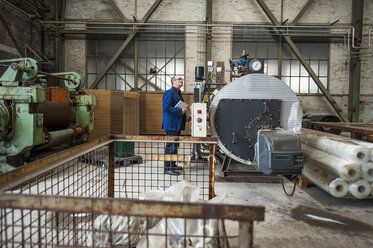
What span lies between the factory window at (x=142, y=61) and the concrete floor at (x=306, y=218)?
22.2 ft

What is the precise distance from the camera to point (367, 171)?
9.07ft

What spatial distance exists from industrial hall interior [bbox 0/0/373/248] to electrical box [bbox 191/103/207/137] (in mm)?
22

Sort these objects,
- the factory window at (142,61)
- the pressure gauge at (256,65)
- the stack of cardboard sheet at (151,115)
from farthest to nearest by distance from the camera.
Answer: the factory window at (142,61) → the stack of cardboard sheet at (151,115) → the pressure gauge at (256,65)

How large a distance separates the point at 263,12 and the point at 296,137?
27.2 feet

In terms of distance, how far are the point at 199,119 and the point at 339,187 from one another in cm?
200

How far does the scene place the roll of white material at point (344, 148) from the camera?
276 cm

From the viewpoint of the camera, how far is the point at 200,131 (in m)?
3.99

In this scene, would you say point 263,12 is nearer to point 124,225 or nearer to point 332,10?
point 332,10

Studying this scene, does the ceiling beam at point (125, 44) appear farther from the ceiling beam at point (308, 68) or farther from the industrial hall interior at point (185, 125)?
the ceiling beam at point (308, 68)

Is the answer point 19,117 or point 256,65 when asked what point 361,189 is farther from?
point 19,117

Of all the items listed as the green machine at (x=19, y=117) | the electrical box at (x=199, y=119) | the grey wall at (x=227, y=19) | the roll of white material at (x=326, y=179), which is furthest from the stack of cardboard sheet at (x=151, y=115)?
the roll of white material at (x=326, y=179)

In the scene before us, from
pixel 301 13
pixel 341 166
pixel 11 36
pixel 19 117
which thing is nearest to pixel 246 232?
pixel 341 166

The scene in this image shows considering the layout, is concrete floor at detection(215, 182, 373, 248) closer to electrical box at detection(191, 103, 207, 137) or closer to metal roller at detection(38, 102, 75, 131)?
electrical box at detection(191, 103, 207, 137)

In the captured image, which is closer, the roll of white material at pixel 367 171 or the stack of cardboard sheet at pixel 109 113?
the roll of white material at pixel 367 171
